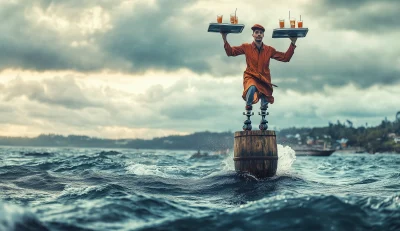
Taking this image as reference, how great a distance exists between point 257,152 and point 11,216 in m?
7.09

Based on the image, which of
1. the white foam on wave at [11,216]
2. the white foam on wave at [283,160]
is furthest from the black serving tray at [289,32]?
the white foam on wave at [11,216]

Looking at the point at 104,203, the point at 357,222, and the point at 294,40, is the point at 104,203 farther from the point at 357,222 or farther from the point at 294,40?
the point at 294,40

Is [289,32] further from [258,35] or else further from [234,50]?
[234,50]

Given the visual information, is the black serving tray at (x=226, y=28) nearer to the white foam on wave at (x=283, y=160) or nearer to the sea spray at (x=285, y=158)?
the white foam on wave at (x=283, y=160)

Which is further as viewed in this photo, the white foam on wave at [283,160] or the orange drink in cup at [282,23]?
the white foam on wave at [283,160]

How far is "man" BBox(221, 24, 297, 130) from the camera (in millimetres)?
12898

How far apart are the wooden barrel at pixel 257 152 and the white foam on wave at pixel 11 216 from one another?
262 inches

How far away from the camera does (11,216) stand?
6250 millimetres

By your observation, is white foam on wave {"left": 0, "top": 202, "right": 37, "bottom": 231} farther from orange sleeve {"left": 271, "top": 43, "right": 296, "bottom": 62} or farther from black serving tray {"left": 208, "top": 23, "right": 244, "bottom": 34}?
orange sleeve {"left": 271, "top": 43, "right": 296, "bottom": 62}

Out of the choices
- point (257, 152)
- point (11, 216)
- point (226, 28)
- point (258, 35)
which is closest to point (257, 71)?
point (258, 35)

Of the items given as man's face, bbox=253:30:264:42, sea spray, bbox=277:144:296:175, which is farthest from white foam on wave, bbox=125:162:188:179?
man's face, bbox=253:30:264:42

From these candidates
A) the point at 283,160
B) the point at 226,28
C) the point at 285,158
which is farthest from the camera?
the point at 285,158

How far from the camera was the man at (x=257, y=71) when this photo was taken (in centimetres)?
1290

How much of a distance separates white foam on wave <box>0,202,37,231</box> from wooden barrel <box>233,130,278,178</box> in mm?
6659
